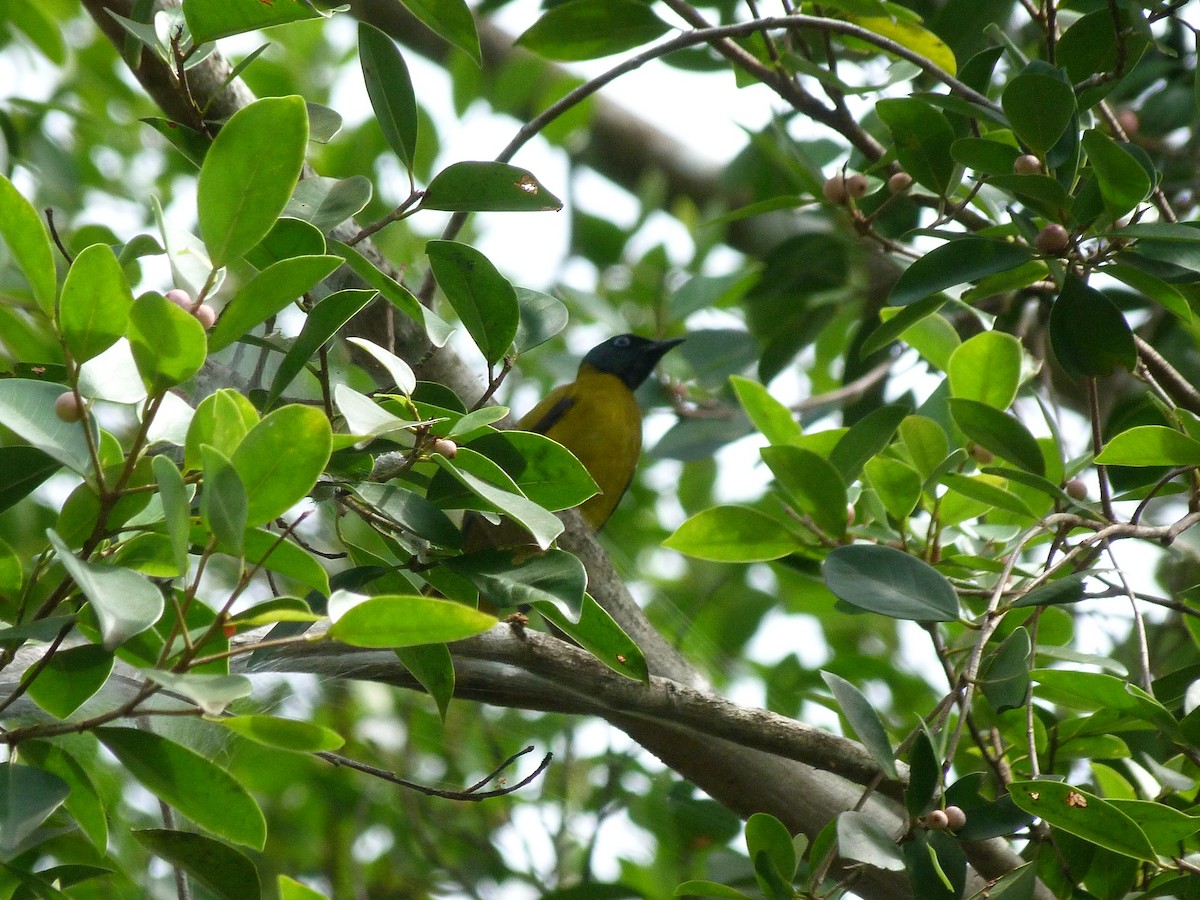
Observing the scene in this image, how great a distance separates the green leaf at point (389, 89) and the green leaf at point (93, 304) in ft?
2.37

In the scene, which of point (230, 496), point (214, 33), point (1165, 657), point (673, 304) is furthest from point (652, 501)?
point (230, 496)

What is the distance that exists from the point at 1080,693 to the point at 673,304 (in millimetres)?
2924

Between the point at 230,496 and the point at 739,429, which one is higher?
the point at 230,496

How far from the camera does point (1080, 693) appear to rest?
202cm

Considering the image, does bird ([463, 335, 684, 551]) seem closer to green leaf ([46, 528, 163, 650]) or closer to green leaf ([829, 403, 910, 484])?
green leaf ([829, 403, 910, 484])

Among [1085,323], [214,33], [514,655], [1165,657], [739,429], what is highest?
[214,33]

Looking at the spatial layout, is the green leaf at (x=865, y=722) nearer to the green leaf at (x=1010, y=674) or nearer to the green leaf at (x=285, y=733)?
the green leaf at (x=1010, y=674)

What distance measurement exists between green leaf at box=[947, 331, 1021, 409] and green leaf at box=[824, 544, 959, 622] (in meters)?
0.62

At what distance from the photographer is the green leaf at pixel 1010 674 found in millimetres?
1935

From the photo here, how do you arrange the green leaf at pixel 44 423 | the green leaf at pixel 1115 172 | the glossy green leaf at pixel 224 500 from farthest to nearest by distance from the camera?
1. the green leaf at pixel 1115 172
2. the green leaf at pixel 44 423
3. the glossy green leaf at pixel 224 500

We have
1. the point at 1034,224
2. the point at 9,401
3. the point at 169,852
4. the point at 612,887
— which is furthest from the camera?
the point at 612,887

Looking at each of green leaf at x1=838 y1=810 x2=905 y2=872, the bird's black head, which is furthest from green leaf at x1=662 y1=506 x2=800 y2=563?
the bird's black head

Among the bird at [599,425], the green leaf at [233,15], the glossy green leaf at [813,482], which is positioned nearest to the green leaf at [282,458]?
the green leaf at [233,15]

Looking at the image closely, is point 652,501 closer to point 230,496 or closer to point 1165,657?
point 1165,657
